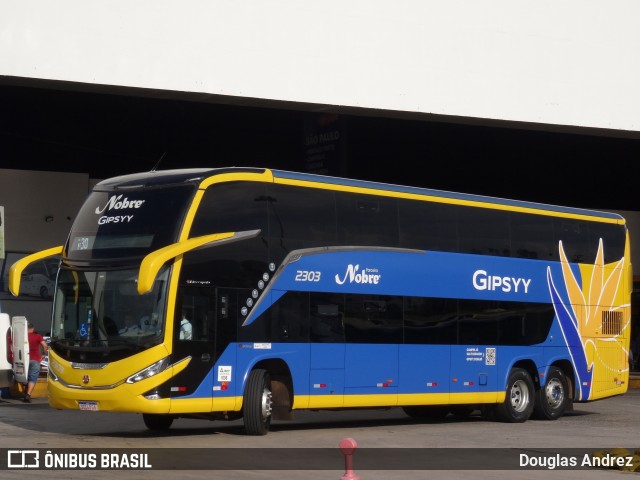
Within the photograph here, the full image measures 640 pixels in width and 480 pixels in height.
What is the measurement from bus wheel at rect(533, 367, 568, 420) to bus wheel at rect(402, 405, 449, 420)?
71.3 inches

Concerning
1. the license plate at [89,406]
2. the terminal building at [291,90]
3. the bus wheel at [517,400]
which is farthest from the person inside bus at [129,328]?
the terminal building at [291,90]

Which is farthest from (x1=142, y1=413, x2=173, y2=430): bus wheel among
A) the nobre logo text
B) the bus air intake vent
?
the bus air intake vent

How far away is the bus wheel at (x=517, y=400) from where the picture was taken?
22062 millimetres

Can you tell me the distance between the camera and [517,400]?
22297mm

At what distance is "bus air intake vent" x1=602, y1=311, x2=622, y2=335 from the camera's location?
2430 centimetres

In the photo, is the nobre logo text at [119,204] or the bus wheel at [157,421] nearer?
the nobre logo text at [119,204]

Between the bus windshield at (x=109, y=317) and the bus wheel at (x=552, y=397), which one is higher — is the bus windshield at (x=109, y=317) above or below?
above

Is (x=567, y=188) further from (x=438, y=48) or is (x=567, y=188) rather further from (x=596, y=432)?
(x=596, y=432)

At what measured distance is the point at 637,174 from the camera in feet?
144

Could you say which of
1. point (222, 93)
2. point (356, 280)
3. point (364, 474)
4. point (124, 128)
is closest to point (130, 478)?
point (364, 474)

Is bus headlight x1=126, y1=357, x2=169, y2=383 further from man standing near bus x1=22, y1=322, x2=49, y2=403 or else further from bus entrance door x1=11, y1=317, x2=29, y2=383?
man standing near bus x1=22, y1=322, x2=49, y2=403

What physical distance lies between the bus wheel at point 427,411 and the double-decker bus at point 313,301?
0.07m

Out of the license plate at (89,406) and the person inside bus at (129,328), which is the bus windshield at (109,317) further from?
the license plate at (89,406)

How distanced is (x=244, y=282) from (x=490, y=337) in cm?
616
